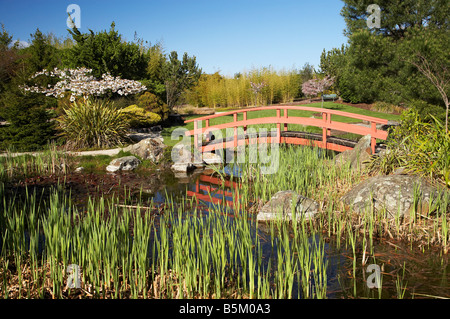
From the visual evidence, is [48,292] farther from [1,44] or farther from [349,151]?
[1,44]

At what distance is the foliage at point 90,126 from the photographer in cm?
1010

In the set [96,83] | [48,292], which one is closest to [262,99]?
[96,83]

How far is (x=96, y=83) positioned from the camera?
1216 centimetres

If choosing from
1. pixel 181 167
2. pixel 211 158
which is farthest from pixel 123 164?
pixel 211 158

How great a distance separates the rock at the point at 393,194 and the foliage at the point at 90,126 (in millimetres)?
7253

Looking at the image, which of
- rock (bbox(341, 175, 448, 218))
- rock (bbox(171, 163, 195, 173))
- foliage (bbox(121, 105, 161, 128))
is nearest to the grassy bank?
rock (bbox(341, 175, 448, 218))

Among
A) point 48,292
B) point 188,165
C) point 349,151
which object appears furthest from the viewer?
point 188,165

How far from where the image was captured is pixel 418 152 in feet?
17.0
